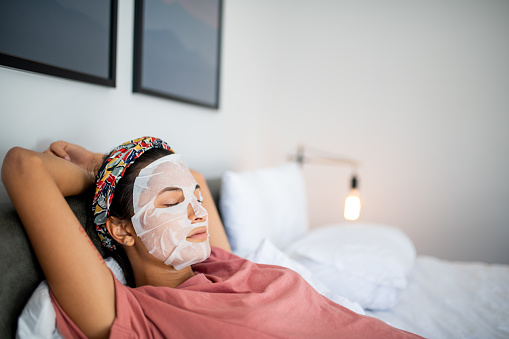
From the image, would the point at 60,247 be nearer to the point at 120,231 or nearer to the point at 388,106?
the point at 120,231

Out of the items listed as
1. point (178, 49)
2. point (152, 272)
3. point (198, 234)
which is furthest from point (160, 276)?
point (178, 49)

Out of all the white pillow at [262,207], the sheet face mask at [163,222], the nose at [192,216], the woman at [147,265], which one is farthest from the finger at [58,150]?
the white pillow at [262,207]

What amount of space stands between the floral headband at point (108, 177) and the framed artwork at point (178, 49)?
1.66 feet

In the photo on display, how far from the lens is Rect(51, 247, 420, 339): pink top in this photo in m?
0.79

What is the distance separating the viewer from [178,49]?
1645mm

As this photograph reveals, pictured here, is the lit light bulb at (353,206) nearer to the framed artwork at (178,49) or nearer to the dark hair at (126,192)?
the framed artwork at (178,49)

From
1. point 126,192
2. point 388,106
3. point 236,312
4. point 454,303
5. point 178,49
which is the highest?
point 178,49

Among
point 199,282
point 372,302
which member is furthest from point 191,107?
point 372,302

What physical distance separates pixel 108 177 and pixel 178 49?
91 centimetres

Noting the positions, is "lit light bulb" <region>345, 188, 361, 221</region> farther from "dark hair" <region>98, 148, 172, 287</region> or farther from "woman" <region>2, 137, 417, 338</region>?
"dark hair" <region>98, 148, 172, 287</region>

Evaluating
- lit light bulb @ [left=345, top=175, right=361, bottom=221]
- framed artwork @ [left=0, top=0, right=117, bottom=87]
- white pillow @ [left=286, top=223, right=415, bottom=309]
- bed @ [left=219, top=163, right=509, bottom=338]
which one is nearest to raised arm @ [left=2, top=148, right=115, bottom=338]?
framed artwork @ [left=0, top=0, right=117, bottom=87]

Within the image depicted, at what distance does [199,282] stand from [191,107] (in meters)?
1.06

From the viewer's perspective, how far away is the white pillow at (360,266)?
1.40 meters

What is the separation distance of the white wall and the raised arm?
1270mm
